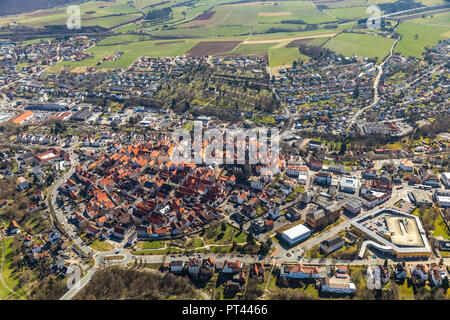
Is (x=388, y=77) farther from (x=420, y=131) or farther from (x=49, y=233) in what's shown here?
(x=49, y=233)

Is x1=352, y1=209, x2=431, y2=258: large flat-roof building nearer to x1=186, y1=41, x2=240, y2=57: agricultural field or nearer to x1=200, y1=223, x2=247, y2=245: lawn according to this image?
x1=200, y1=223, x2=247, y2=245: lawn

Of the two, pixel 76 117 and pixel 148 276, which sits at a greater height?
pixel 76 117

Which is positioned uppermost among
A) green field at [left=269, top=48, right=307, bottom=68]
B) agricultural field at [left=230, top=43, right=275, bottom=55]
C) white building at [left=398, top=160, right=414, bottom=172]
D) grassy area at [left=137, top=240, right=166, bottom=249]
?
agricultural field at [left=230, top=43, right=275, bottom=55]

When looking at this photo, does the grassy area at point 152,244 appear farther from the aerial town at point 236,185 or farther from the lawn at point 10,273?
the lawn at point 10,273

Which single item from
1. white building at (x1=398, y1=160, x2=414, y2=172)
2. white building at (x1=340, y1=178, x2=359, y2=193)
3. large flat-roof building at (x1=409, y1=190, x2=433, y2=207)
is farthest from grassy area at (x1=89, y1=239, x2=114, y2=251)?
white building at (x1=398, y1=160, x2=414, y2=172)

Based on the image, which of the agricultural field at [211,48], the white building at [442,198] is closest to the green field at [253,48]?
the agricultural field at [211,48]

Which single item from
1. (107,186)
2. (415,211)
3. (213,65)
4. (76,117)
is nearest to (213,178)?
(107,186)
